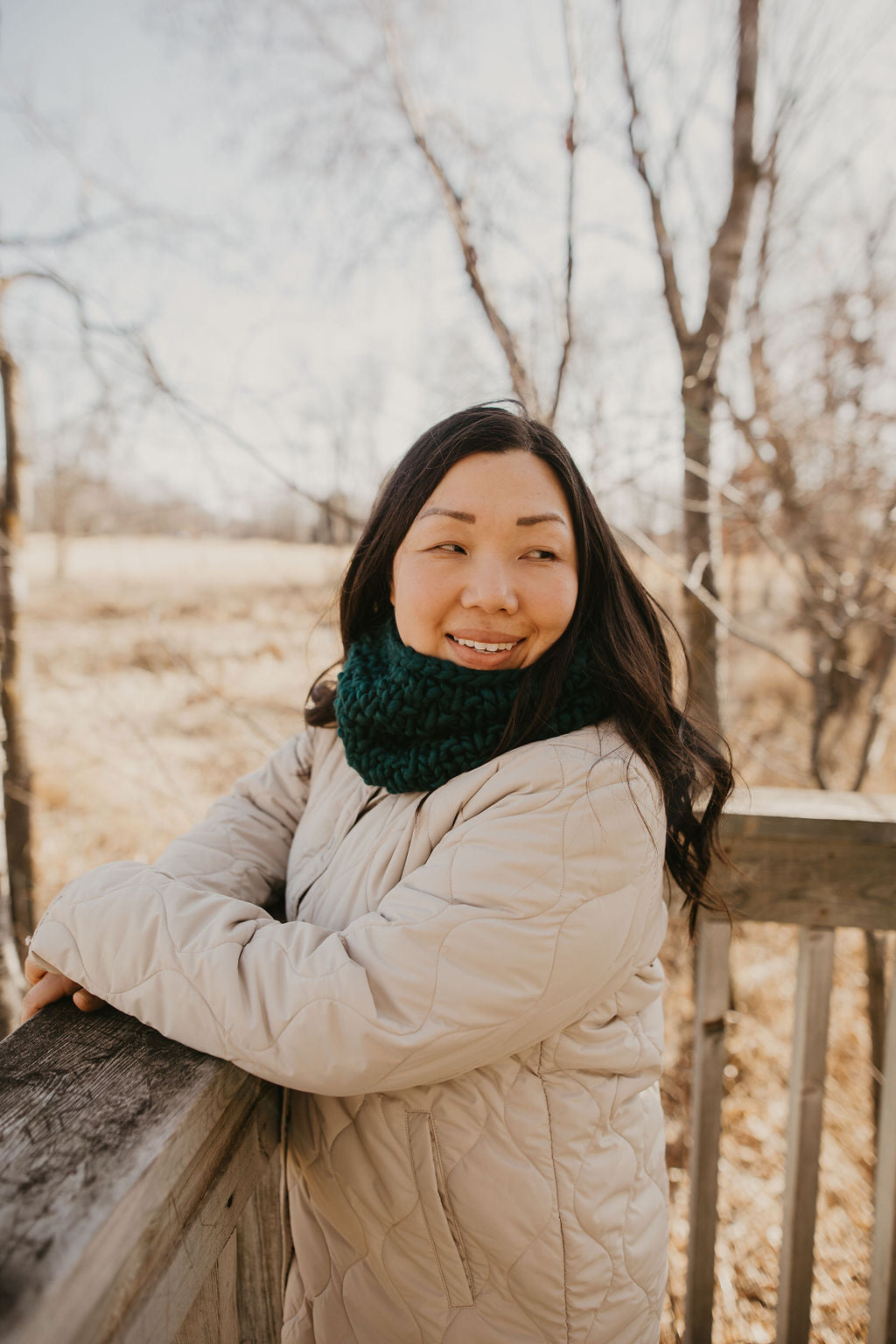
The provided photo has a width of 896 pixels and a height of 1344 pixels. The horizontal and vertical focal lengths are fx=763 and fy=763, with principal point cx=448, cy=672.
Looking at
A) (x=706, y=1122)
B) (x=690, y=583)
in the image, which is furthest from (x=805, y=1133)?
(x=690, y=583)

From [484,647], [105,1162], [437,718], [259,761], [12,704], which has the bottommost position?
[259,761]

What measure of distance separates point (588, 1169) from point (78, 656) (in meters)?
10.9

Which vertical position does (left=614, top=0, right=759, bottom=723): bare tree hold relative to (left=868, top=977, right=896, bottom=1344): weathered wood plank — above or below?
above

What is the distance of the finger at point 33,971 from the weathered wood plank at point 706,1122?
3.47ft

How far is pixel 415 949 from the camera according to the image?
2.77 ft

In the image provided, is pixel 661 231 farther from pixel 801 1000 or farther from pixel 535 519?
pixel 801 1000

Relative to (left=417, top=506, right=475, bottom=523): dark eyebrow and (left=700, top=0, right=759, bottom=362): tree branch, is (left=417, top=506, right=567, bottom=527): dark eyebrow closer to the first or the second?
(left=417, top=506, right=475, bottom=523): dark eyebrow

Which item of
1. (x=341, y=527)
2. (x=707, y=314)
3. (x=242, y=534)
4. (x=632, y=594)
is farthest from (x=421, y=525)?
(x=242, y=534)

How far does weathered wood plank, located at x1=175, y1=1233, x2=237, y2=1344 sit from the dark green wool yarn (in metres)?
0.58

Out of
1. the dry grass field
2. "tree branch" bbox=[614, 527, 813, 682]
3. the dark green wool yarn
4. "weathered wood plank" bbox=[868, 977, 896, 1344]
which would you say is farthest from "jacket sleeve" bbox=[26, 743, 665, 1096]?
"tree branch" bbox=[614, 527, 813, 682]

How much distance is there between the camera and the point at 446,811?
102 cm

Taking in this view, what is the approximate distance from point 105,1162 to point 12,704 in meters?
3.48

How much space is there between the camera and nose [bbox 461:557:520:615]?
3.59 feet

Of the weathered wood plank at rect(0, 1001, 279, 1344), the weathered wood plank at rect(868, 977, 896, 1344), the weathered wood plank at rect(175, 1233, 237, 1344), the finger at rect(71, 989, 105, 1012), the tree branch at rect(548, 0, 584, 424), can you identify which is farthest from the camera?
the tree branch at rect(548, 0, 584, 424)
